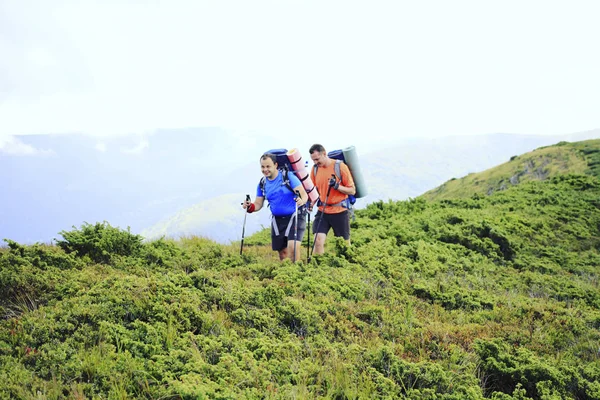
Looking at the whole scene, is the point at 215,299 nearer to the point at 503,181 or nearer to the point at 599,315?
Result: the point at 599,315

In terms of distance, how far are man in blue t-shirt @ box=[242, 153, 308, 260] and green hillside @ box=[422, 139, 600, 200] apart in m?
25.6

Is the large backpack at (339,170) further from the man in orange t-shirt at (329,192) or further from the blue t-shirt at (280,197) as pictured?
the blue t-shirt at (280,197)

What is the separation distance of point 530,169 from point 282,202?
1386 inches

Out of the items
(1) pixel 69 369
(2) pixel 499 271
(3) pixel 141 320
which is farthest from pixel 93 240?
(2) pixel 499 271

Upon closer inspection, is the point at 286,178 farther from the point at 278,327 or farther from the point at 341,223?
the point at 278,327

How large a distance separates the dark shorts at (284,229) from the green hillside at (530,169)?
83.6ft

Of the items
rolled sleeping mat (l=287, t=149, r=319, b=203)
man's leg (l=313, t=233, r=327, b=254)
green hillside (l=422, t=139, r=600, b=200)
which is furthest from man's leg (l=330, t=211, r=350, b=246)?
green hillside (l=422, t=139, r=600, b=200)

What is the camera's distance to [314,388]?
3895 millimetres

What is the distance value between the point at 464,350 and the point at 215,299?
10.6 ft

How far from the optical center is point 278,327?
5.09m

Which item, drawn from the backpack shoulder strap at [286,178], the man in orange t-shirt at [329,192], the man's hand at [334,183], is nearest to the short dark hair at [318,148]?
the man in orange t-shirt at [329,192]

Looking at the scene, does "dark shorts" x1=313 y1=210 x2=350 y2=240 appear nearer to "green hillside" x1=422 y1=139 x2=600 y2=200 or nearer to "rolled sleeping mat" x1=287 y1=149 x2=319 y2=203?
"rolled sleeping mat" x1=287 y1=149 x2=319 y2=203

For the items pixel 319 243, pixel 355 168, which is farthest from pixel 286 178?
pixel 355 168

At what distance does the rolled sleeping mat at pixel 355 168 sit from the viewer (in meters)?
9.51
